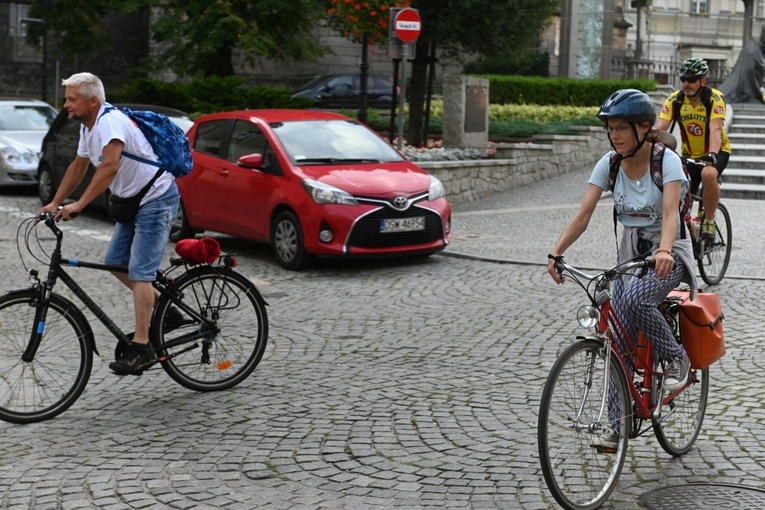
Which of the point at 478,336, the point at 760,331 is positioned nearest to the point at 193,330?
the point at 478,336

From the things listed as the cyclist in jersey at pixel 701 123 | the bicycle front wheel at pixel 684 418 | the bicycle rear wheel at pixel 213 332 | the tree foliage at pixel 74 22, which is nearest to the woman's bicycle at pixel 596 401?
the bicycle front wheel at pixel 684 418

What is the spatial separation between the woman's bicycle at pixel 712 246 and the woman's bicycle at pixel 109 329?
4.45 meters

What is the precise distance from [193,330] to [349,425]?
1.23 metres

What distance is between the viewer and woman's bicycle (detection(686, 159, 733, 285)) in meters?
10.1

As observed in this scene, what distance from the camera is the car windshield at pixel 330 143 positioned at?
1223 centimetres

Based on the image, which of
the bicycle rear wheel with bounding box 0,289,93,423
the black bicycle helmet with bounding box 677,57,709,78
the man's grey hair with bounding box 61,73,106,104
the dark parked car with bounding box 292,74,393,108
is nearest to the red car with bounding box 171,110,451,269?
the black bicycle helmet with bounding box 677,57,709,78

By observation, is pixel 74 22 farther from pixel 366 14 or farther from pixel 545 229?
pixel 545 229

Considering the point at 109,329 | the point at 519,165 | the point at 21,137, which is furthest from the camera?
the point at 519,165

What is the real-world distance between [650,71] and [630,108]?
94.8ft

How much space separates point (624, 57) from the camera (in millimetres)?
32188

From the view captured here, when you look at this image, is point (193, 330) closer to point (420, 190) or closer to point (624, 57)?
point (420, 190)

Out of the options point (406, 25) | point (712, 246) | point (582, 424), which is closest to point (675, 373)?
point (582, 424)

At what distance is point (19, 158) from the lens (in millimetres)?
18234

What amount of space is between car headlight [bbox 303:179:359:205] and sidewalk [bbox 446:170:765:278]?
1677 millimetres
